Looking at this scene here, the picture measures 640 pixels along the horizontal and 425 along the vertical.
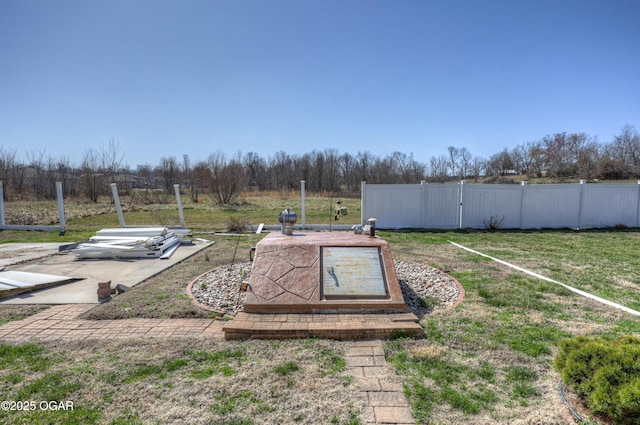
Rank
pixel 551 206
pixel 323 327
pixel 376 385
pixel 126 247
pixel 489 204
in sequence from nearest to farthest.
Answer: pixel 376 385 → pixel 323 327 → pixel 126 247 → pixel 489 204 → pixel 551 206

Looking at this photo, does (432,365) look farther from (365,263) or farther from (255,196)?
(255,196)

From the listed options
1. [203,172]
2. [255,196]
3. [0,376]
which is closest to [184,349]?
[0,376]

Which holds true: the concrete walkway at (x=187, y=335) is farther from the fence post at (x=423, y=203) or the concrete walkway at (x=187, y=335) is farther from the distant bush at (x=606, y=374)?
the fence post at (x=423, y=203)

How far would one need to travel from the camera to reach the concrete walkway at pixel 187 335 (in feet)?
8.03

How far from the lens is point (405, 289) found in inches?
209

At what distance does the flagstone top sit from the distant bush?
1840mm

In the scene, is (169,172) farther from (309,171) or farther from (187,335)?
(187,335)

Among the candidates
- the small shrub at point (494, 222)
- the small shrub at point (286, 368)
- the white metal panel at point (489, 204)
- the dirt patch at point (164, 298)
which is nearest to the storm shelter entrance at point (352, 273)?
the small shrub at point (286, 368)

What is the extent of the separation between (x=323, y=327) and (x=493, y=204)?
11.1 meters

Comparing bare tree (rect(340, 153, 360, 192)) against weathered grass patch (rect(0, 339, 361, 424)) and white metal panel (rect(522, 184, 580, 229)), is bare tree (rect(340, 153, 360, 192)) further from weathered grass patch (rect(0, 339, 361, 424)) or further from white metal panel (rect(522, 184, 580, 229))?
weathered grass patch (rect(0, 339, 361, 424))

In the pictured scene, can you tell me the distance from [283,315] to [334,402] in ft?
5.44

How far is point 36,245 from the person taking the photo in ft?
31.2

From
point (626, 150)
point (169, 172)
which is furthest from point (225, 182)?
point (626, 150)

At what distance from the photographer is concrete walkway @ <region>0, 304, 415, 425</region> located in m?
2.45
